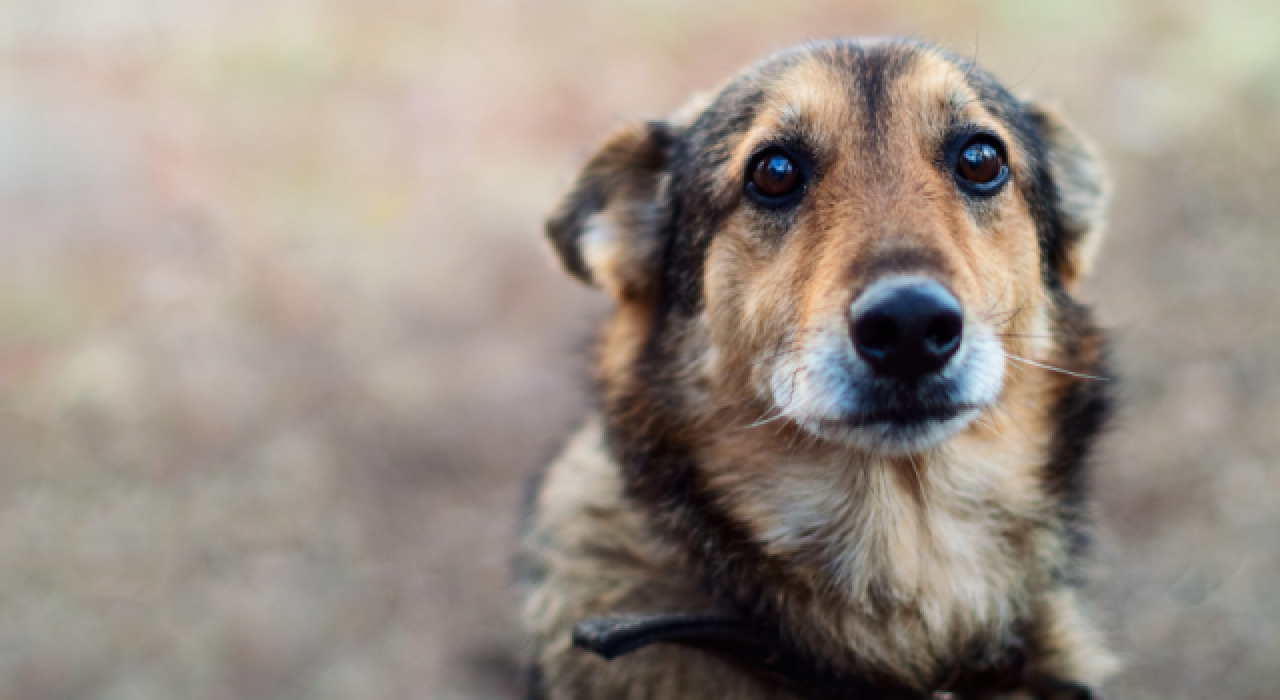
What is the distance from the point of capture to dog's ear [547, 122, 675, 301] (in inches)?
148

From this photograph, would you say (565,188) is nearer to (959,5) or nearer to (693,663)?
(693,663)

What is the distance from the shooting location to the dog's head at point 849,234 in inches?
107

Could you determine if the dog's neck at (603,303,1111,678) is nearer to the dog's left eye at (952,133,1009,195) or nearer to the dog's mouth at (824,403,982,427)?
the dog's mouth at (824,403,982,427)

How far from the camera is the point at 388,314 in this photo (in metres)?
7.43

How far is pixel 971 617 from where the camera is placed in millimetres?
3094

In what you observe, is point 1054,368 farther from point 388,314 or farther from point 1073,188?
point 388,314

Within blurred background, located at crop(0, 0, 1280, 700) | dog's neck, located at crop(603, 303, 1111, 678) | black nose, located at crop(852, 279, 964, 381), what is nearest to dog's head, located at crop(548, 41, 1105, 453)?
black nose, located at crop(852, 279, 964, 381)

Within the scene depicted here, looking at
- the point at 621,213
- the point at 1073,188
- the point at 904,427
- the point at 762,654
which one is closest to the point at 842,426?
the point at 904,427

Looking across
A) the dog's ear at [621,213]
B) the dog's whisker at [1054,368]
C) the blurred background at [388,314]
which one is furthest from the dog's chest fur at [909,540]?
the blurred background at [388,314]

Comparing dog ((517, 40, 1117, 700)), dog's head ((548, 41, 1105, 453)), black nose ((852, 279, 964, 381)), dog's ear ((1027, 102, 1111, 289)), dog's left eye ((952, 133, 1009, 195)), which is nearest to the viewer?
black nose ((852, 279, 964, 381))

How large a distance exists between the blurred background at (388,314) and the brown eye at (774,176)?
0.88m

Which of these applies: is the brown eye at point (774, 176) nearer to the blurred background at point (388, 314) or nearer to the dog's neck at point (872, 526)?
the dog's neck at point (872, 526)

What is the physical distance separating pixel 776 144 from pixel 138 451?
5075 mm

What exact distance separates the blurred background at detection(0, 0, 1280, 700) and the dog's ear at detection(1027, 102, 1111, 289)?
51cm
